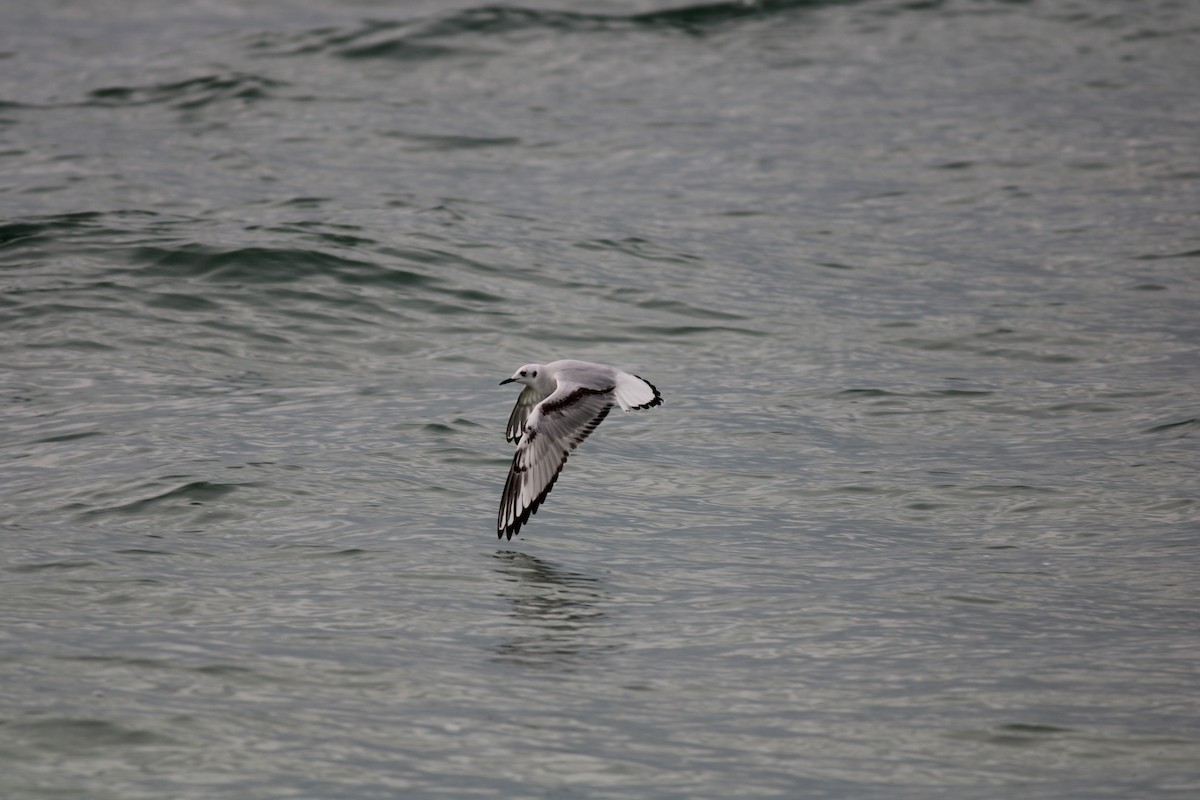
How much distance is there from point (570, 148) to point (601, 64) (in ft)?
14.9

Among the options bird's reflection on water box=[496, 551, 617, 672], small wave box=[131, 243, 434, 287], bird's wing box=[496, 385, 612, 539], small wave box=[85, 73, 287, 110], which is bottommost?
bird's reflection on water box=[496, 551, 617, 672]

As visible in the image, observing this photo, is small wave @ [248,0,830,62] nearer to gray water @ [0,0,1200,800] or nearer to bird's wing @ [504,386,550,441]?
gray water @ [0,0,1200,800]

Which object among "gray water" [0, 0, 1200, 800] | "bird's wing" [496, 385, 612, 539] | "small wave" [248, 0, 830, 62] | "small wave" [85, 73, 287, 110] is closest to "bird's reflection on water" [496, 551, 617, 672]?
"gray water" [0, 0, 1200, 800]

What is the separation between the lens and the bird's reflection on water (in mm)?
7641

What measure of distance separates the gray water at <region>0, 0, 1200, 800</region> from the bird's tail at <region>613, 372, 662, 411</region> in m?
0.87

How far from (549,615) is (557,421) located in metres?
1.51

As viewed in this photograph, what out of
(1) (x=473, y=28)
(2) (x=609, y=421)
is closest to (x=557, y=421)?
(2) (x=609, y=421)

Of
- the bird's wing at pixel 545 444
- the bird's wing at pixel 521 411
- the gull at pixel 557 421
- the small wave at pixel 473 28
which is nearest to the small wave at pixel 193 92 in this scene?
the small wave at pixel 473 28

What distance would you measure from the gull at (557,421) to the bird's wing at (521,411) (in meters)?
0.60

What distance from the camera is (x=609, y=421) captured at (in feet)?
39.8

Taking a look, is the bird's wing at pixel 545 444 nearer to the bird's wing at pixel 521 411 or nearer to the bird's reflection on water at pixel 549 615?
the bird's reflection on water at pixel 549 615

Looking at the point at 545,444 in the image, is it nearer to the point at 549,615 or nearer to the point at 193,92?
the point at 549,615

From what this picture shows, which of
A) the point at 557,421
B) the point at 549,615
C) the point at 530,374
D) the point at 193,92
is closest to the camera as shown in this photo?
the point at 549,615

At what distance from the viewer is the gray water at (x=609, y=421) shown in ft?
22.6
